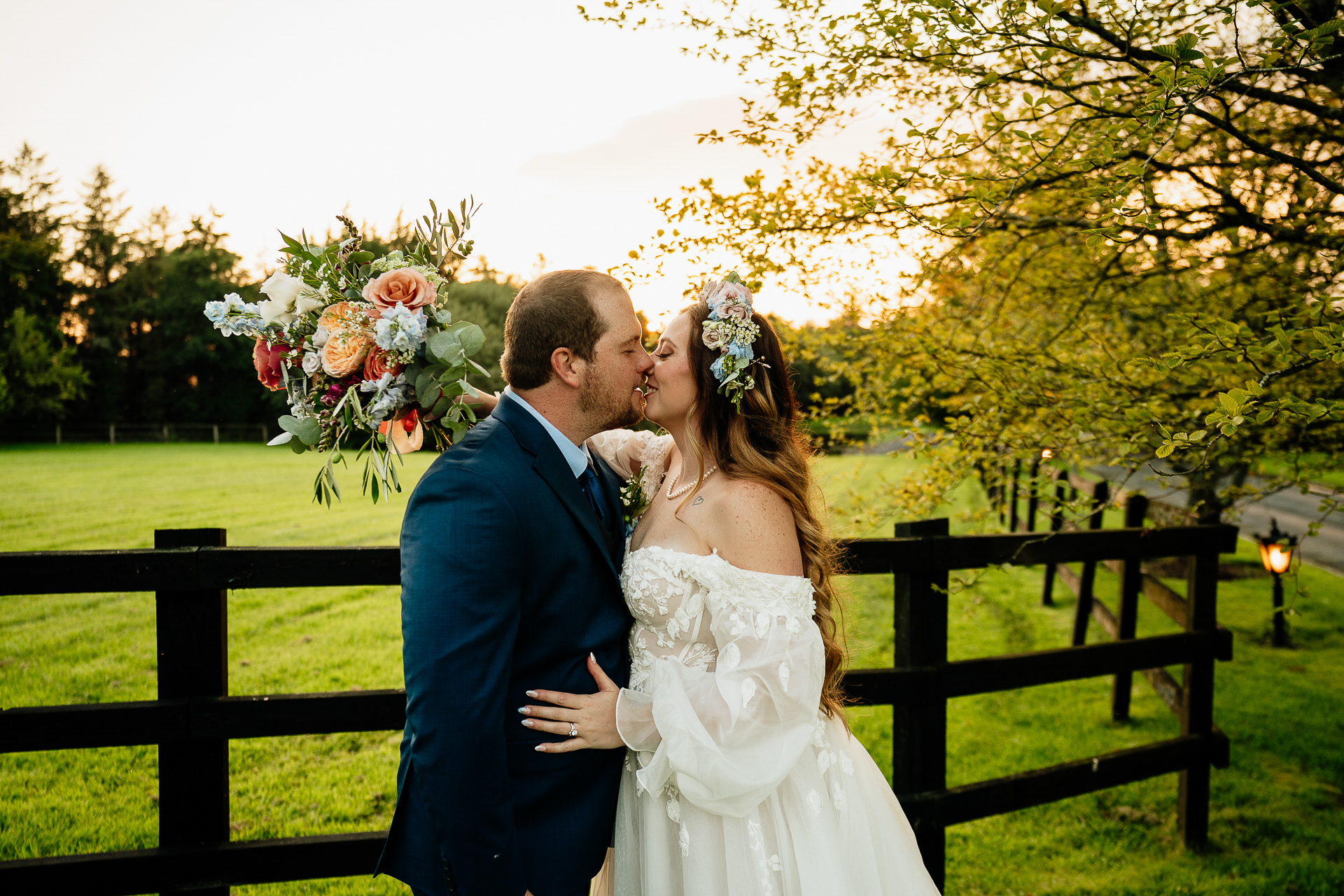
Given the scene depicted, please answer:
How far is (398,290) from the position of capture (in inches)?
80.5

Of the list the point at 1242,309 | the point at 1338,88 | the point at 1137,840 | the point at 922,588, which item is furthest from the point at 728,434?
the point at 1137,840

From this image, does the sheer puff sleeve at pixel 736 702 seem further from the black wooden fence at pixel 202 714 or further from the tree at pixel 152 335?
the tree at pixel 152 335

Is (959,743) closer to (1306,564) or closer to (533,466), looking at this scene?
(533,466)

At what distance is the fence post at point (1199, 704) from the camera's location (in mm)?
4215

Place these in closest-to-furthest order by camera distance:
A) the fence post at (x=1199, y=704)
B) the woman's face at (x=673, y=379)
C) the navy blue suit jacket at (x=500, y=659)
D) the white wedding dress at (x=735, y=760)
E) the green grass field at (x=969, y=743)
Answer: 1. the navy blue suit jacket at (x=500, y=659)
2. the white wedding dress at (x=735, y=760)
3. the woman's face at (x=673, y=379)
4. the green grass field at (x=969, y=743)
5. the fence post at (x=1199, y=704)

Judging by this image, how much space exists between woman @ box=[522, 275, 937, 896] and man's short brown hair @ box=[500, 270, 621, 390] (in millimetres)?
477

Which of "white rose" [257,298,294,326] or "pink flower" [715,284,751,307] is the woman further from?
"white rose" [257,298,294,326]

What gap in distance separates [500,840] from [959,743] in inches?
184

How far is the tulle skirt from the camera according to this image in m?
2.23

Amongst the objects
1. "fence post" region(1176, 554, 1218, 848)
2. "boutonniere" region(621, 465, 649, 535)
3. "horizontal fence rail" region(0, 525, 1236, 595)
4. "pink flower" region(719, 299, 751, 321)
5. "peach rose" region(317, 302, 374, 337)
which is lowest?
"fence post" region(1176, 554, 1218, 848)

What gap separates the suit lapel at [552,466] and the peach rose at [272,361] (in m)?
0.60

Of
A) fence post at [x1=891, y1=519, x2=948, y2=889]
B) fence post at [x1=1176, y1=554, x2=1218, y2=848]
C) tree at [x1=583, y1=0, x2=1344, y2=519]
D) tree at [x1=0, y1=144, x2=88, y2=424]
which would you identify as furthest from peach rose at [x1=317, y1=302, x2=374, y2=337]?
tree at [x1=0, y1=144, x2=88, y2=424]

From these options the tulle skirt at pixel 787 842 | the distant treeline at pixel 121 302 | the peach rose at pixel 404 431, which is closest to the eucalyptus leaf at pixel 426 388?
the peach rose at pixel 404 431

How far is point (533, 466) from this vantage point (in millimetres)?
2113
